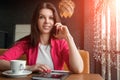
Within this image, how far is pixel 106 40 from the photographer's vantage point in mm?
3281

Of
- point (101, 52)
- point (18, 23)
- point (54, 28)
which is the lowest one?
point (101, 52)

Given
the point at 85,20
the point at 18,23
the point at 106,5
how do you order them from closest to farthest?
the point at 106,5
the point at 85,20
the point at 18,23

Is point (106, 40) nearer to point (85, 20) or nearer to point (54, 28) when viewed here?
point (85, 20)

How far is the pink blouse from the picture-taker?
1.41 m

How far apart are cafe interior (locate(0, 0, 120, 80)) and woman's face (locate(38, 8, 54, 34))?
68.1 inches

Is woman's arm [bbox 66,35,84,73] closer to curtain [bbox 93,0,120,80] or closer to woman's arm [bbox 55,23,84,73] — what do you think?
woman's arm [bbox 55,23,84,73]

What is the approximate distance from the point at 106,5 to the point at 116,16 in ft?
0.77

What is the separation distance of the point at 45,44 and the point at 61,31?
159 mm

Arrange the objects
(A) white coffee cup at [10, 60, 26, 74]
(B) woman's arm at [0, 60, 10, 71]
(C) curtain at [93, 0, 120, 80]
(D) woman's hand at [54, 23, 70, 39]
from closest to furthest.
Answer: (A) white coffee cup at [10, 60, 26, 74] → (B) woman's arm at [0, 60, 10, 71] → (D) woman's hand at [54, 23, 70, 39] → (C) curtain at [93, 0, 120, 80]

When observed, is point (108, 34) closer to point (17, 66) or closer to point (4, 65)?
point (4, 65)

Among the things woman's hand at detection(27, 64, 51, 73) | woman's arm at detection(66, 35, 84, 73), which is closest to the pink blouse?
woman's arm at detection(66, 35, 84, 73)

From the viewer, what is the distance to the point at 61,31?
141 cm

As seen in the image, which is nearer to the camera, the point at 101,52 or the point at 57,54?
the point at 57,54

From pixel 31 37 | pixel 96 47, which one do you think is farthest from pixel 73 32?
pixel 31 37
